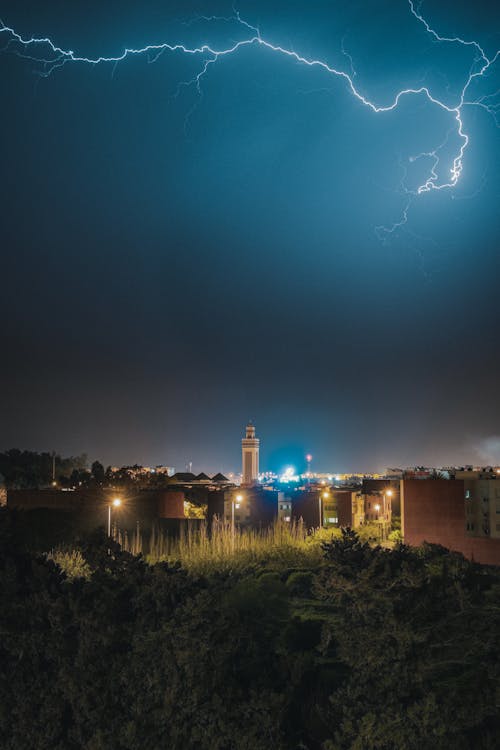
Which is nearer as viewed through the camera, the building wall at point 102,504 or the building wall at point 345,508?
the building wall at point 102,504

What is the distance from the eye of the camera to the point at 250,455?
409 ft

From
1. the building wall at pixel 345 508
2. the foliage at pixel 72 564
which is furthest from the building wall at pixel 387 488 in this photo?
the foliage at pixel 72 564

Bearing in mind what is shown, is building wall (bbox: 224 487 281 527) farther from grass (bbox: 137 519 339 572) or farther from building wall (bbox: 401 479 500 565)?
grass (bbox: 137 519 339 572)

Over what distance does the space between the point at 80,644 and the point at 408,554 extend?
146 inches

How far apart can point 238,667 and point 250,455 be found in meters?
119

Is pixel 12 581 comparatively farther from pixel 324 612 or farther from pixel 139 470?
pixel 139 470

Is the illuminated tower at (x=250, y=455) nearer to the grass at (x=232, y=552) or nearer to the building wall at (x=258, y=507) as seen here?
the building wall at (x=258, y=507)

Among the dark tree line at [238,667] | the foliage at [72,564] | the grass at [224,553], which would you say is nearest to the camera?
the dark tree line at [238,667]

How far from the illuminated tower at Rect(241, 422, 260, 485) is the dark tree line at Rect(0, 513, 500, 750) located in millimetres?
115946

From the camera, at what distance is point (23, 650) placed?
6.95 metres

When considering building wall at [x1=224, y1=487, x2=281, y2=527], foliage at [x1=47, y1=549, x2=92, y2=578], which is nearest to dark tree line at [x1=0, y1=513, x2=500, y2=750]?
foliage at [x1=47, y1=549, x2=92, y2=578]

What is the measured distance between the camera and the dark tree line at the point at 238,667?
560 cm

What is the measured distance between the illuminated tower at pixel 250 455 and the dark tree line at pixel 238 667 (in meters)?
116

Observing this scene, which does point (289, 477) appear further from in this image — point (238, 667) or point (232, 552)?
point (238, 667)
